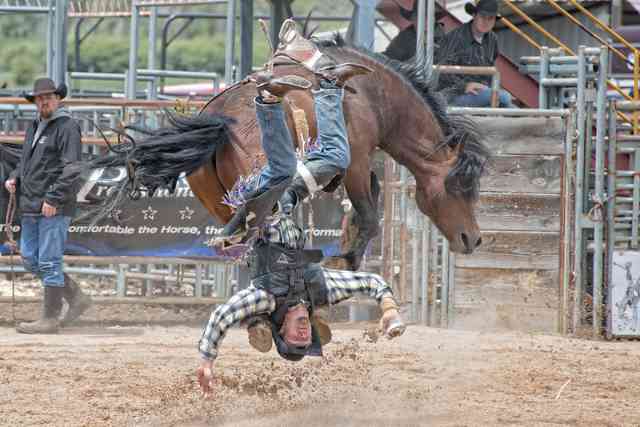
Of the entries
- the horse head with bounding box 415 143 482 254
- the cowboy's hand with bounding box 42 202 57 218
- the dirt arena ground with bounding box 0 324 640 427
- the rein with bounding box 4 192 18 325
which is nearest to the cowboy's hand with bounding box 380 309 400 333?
the dirt arena ground with bounding box 0 324 640 427

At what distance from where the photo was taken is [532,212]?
349 inches

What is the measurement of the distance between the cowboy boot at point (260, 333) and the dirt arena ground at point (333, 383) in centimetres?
40

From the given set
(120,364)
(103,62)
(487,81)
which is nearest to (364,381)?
(120,364)

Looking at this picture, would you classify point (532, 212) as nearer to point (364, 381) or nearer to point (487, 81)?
point (487, 81)

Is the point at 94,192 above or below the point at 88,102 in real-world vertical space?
A: below

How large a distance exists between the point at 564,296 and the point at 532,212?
721 mm

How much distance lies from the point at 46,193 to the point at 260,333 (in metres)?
3.74

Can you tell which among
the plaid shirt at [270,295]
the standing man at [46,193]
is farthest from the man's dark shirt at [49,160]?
the plaid shirt at [270,295]

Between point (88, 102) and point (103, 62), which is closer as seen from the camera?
point (88, 102)

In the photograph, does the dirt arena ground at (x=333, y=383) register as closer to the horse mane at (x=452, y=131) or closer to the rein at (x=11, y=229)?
the rein at (x=11, y=229)

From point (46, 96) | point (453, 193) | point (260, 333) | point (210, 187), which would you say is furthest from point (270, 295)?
point (46, 96)

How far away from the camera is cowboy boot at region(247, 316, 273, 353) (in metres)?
5.25

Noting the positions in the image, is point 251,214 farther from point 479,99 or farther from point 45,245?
point 479,99

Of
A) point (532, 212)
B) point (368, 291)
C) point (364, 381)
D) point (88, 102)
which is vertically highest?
point (88, 102)
